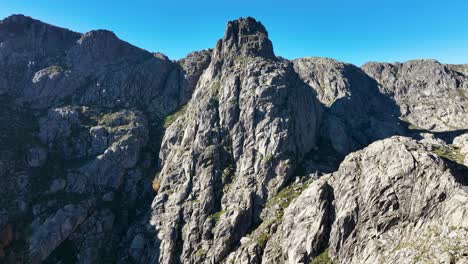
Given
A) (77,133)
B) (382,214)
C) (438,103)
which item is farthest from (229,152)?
(438,103)

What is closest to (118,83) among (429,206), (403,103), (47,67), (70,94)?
(70,94)

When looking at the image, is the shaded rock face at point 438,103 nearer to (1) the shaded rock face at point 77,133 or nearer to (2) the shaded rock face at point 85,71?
(1) the shaded rock face at point 77,133

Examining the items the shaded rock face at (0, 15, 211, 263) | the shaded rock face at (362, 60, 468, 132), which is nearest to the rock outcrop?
the shaded rock face at (0, 15, 211, 263)

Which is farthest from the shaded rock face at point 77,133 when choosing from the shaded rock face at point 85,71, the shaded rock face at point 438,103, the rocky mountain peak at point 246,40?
the shaded rock face at point 438,103

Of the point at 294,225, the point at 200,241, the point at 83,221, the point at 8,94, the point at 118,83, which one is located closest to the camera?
the point at 294,225

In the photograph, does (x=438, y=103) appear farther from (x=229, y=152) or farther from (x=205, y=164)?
(x=205, y=164)

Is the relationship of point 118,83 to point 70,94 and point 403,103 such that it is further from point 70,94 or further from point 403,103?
point 403,103
